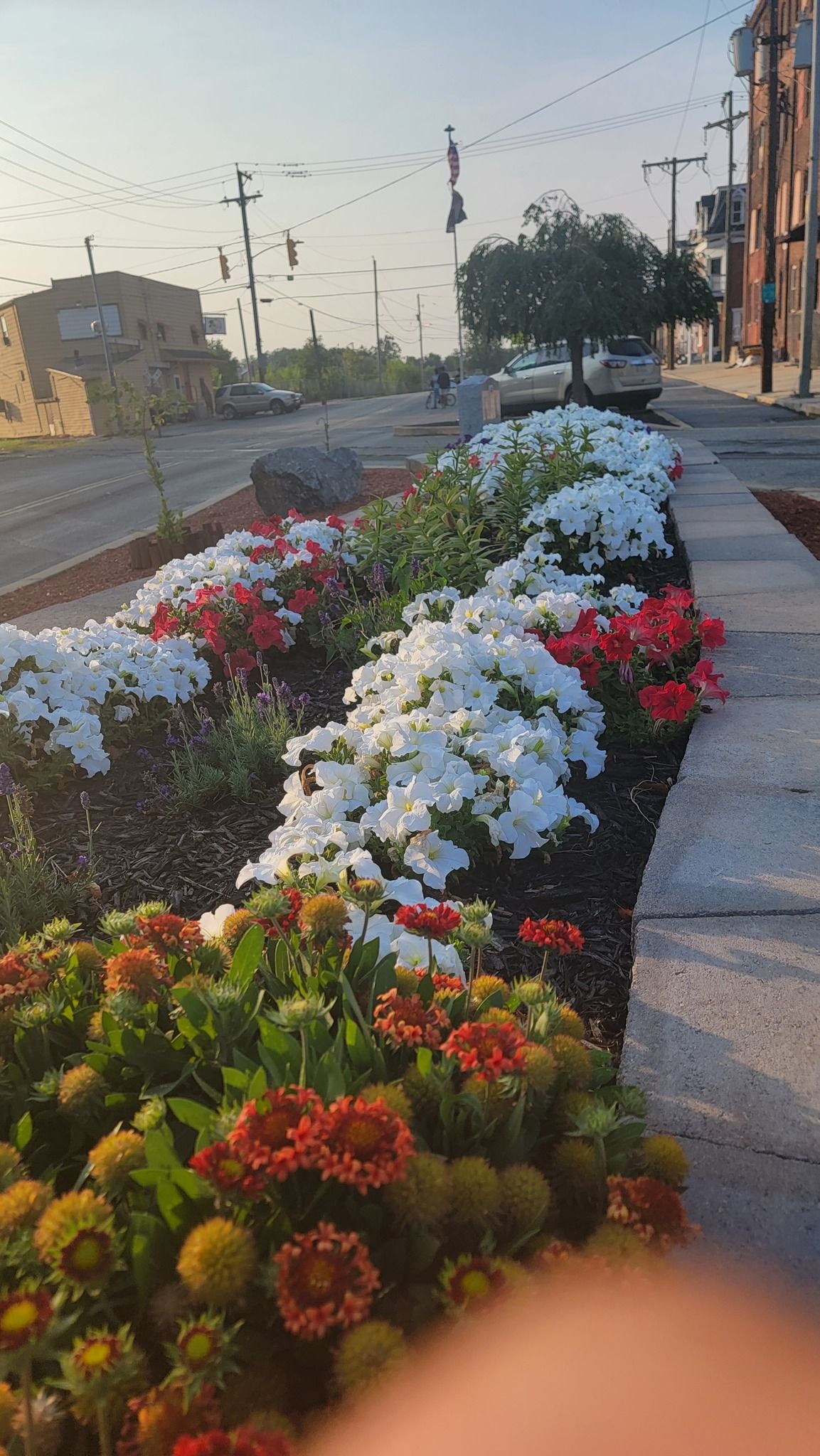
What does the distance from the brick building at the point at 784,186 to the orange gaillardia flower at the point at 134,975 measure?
3197cm

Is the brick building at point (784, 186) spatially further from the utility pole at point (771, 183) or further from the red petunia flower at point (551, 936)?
the red petunia flower at point (551, 936)

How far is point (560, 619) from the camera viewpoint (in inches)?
171

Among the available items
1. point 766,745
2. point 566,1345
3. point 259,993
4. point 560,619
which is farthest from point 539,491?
point 566,1345

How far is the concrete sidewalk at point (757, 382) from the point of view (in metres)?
21.6

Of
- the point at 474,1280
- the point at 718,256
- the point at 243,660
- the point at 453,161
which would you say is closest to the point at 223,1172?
the point at 474,1280

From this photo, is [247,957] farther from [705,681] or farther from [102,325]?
[102,325]

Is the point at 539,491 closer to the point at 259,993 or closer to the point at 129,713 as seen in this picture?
the point at 129,713

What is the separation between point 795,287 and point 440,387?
13.9 metres

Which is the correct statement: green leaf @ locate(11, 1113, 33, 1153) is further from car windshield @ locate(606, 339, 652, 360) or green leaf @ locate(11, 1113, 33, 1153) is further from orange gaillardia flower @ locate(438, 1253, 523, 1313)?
car windshield @ locate(606, 339, 652, 360)

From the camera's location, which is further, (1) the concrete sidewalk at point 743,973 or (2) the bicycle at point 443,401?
(2) the bicycle at point 443,401

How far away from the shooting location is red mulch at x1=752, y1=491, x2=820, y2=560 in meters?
7.84

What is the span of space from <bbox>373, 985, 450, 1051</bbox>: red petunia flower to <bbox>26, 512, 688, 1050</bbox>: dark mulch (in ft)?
2.86

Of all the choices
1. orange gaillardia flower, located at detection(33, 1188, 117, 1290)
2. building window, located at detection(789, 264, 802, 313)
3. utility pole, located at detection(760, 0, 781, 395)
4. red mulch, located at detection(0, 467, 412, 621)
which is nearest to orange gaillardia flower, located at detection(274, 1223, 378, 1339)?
orange gaillardia flower, located at detection(33, 1188, 117, 1290)

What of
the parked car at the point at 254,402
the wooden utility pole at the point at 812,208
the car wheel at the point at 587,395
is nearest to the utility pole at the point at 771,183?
the wooden utility pole at the point at 812,208
